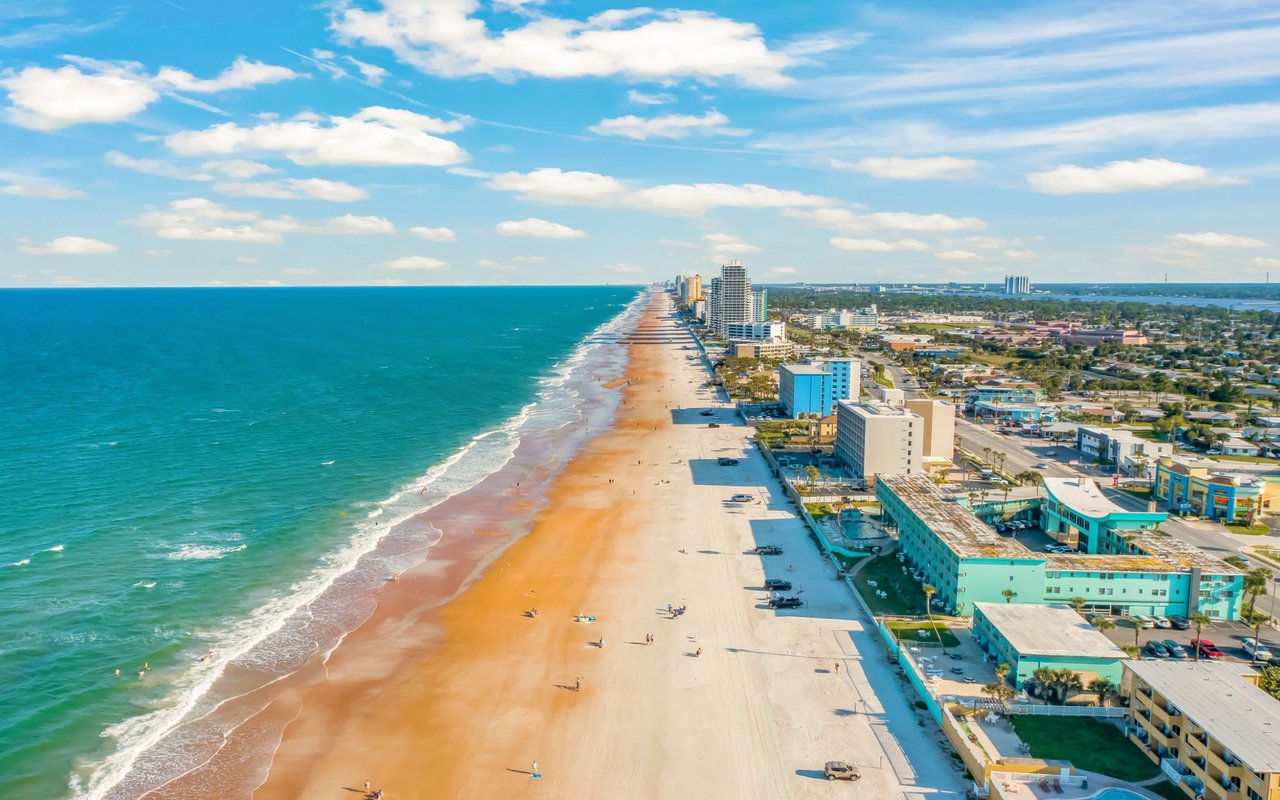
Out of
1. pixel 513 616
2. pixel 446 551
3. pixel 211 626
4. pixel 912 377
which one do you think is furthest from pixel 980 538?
pixel 912 377

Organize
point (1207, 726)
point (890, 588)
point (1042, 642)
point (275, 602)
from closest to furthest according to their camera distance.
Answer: point (1207, 726) → point (1042, 642) → point (275, 602) → point (890, 588)

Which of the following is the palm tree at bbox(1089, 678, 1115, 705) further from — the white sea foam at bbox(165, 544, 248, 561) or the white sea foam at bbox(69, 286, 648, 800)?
the white sea foam at bbox(165, 544, 248, 561)

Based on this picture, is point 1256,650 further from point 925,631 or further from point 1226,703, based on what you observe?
point 925,631

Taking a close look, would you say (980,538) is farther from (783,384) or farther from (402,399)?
(402,399)

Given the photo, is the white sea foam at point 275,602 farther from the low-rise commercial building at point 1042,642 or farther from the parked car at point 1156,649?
the parked car at point 1156,649

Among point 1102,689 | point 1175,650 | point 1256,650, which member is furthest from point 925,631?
point 1256,650

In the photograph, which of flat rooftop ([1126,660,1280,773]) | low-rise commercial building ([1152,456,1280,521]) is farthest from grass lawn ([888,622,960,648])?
low-rise commercial building ([1152,456,1280,521])

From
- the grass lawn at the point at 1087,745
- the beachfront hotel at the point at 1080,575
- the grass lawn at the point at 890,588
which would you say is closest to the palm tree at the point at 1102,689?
the grass lawn at the point at 1087,745
